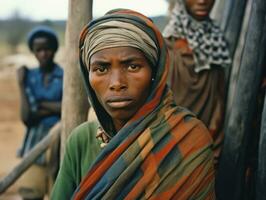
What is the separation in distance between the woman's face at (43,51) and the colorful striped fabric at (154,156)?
2789 mm

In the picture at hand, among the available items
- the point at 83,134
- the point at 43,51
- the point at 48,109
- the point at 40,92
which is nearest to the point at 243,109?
the point at 83,134

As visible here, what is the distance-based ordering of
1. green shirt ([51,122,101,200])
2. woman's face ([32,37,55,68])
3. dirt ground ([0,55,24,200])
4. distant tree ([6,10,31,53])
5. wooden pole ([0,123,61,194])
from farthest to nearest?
distant tree ([6,10,31,53])
dirt ground ([0,55,24,200])
woman's face ([32,37,55,68])
wooden pole ([0,123,61,194])
green shirt ([51,122,101,200])

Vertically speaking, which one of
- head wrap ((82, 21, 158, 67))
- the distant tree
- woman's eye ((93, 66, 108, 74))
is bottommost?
the distant tree

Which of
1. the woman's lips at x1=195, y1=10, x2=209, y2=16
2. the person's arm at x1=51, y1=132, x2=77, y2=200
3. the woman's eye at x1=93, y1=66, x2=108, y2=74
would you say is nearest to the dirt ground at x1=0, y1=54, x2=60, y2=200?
the woman's lips at x1=195, y1=10, x2=209, y2=16

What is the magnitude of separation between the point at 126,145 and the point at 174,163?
0.18 metres

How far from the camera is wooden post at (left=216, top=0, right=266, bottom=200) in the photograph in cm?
290

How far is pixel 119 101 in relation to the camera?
2.00 m

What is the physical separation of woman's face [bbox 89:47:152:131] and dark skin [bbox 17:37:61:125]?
259 centimetres

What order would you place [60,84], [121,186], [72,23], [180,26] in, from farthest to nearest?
[60,84], [180,26], [72,23], [121,186]

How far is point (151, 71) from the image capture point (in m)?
2.05

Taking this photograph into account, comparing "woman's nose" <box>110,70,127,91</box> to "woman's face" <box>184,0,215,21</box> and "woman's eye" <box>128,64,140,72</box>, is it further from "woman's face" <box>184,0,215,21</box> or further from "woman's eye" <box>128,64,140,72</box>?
"woman's face" <box>184,0,215,21</box>

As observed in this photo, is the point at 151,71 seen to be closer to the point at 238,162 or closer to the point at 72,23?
the point at 72,23

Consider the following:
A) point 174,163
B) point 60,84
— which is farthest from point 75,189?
point 60,84

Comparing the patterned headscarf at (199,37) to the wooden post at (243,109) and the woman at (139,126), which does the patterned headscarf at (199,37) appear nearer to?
the wooden post at (243,109)
